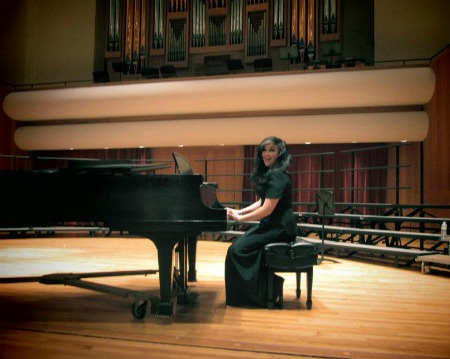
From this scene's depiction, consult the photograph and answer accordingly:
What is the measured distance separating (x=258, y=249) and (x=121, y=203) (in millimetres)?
1024

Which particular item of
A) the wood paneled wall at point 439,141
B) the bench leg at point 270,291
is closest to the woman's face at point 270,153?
the bench leg at point 270,291

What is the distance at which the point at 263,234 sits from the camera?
3.09 metres

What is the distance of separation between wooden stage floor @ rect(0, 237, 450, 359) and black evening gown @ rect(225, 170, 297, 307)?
13cm

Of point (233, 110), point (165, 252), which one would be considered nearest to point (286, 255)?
point (165, 252)

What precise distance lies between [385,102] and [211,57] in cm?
→ 401

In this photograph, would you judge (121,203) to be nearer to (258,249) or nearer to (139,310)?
(139,310)

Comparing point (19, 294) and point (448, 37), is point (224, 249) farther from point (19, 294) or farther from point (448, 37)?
point (448, 37)

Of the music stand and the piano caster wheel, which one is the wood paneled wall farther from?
the piano caster wheel

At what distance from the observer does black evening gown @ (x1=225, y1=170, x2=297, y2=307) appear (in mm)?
3006

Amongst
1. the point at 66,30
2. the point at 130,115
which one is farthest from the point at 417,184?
the point at 66,30

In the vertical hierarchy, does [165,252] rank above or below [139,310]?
above

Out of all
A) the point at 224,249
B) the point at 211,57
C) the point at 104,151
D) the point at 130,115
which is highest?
the point at 211,57

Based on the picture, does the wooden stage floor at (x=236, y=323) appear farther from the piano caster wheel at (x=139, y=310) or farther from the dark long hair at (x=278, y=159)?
the dark long hair at (x=278, y=159)

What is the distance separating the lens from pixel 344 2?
925 cm
